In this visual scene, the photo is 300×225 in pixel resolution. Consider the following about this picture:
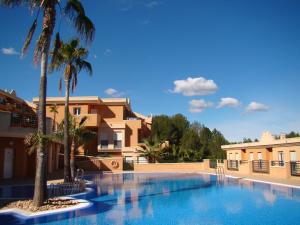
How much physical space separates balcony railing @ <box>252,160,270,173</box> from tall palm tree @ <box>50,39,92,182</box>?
58.2 feet

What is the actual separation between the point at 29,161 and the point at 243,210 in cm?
1886

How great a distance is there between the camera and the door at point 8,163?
2366cm

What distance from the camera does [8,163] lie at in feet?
78.8

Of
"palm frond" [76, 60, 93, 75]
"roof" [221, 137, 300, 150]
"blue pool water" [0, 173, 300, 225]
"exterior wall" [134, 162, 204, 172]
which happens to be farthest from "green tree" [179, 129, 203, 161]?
"palm frond" [76, 60, 93, 75]

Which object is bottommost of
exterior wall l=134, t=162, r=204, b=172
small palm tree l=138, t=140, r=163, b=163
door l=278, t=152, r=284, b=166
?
exterior wall l=134, t=162, r=204, b=172

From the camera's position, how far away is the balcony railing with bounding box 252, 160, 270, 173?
2778 cm

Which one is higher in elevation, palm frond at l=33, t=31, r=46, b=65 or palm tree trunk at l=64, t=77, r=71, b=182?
palm frond at l=33, t=31, r=46, b=65

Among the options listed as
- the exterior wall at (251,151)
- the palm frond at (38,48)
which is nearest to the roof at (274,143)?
the exterior wall at (251,151)

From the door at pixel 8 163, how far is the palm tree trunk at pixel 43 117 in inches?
475

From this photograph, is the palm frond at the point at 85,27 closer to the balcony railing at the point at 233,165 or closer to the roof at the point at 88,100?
the balcony railing at the point at 233,165

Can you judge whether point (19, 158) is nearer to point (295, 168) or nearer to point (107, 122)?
point (107, 122)

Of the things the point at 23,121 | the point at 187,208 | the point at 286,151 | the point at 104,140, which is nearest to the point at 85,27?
the point at 23,121

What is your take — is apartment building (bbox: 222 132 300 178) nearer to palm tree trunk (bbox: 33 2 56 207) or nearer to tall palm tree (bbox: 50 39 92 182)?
tall palm tree (bbox: 50 39 92 182)

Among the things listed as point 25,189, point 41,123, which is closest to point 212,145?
point 25,189
